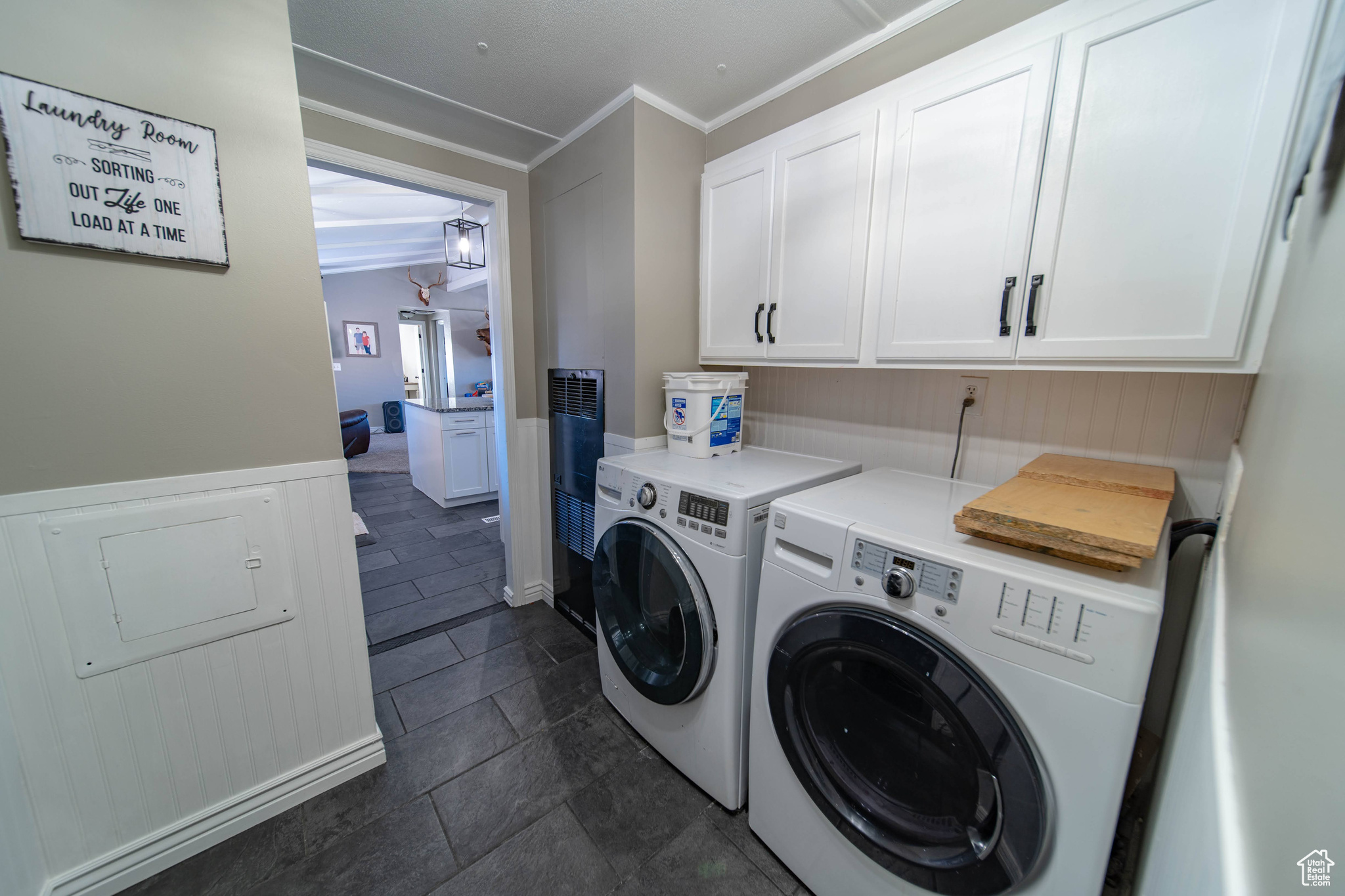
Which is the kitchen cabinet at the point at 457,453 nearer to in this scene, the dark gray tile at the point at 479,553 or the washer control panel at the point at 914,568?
the dark gray tile at the point at 479,553

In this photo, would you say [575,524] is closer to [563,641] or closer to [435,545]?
[563,641]

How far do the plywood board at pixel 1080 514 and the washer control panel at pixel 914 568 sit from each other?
0.13 meters

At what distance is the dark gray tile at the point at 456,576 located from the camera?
2.78 metres

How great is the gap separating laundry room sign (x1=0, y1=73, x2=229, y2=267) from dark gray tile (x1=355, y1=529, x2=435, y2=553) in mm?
2620

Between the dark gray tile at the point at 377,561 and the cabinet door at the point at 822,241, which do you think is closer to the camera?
the cabinet door at the point at 822,241

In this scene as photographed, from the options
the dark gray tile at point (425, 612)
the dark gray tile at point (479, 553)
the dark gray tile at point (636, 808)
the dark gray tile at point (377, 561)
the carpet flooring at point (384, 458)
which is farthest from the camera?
the carpet flooring at point (384, 458)

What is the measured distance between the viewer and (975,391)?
1.50 meters

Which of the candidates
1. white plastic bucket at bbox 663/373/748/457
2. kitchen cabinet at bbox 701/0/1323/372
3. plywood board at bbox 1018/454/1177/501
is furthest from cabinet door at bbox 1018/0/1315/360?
white plastic bucket at bbox 663/373/748/457

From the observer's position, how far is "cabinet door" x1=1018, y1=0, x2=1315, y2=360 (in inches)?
33.7

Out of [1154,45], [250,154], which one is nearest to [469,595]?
[250,154]

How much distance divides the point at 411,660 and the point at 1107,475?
267cm

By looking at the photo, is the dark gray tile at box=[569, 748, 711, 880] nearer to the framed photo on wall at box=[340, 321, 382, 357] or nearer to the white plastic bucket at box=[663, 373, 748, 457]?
the white plastic bucket at box=[663, 373, 748, 457]

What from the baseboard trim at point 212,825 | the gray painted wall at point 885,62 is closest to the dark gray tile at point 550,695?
the baseboard trim at point 212,825

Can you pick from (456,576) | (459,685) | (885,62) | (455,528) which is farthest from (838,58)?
→ (455,528)
